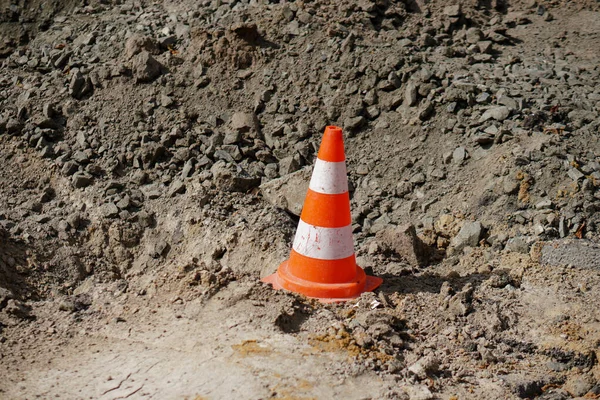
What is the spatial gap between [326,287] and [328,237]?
0.28 m

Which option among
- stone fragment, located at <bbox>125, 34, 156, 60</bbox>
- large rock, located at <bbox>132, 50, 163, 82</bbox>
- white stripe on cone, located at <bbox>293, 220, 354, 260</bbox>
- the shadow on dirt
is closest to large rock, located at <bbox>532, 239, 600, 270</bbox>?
the shadow on dirt

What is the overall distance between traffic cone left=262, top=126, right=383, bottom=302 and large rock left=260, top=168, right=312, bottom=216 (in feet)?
3.33

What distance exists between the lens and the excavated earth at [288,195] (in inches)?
134

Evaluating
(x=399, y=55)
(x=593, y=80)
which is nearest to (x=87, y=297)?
(x=399, y=55)

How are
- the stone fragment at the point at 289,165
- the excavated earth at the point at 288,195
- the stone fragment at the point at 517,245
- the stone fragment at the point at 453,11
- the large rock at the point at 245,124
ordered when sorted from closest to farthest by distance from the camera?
the excavated earth at the point at 288,195 → the stone fragment at the point at 517,245 → the stone fragment at the point at 289,165 → the large rock at the point at 245,124 → the stone fragment at the point at 453,11

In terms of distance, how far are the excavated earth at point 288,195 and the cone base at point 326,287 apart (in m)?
0.08

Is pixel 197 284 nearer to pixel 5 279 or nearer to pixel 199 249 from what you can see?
pixel 199 249

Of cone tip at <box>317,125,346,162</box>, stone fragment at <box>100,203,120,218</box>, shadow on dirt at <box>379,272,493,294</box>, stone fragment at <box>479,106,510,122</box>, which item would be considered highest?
cone tip at <box>317,125,346,162</box>

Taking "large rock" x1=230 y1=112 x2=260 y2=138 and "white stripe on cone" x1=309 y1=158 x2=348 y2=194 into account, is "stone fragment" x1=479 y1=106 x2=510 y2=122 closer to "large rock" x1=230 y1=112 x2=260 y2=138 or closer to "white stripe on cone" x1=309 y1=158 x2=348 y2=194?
"large rock" x1=230 y1=112 x2=260 y2=138

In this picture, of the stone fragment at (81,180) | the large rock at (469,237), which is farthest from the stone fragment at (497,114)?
the stone fragment at (81,180)

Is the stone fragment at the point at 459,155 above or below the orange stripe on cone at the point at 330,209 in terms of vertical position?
below

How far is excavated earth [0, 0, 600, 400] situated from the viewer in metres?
3.42

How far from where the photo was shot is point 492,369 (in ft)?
11.2

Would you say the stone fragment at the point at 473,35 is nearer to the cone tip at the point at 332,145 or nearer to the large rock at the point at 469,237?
the large rock at the point at 469,237
